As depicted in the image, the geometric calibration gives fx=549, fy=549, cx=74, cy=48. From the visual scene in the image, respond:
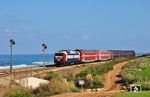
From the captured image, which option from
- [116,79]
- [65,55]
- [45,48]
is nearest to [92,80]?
[116,79]

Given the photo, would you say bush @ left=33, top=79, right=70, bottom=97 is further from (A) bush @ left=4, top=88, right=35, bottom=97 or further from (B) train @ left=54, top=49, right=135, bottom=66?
(B) train @ left=54, top=49, right=135, bottom=66

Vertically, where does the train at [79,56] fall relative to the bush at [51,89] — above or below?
above

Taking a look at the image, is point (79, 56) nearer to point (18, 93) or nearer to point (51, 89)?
point (51, 89)

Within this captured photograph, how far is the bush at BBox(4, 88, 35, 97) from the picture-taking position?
1724 inches

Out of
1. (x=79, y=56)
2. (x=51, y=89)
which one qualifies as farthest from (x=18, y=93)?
(x=79, y=56)

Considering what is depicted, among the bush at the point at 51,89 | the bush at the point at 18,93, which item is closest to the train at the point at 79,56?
the bush at the point at 51,89

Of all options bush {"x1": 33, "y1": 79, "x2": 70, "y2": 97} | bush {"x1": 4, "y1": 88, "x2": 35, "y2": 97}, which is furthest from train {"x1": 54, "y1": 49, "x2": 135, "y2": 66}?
bush {"x1": 4, "y1": 88, "x2": 35, "y2": 97}

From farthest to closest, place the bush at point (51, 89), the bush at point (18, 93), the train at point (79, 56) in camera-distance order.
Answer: the train at point (79, 56) → the bush at point (51, 89) → the bush at point (18, 93)

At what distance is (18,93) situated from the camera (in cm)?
4431

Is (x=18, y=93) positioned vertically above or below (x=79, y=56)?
below

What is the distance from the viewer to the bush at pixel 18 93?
144ft

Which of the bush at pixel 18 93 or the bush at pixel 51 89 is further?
the bush at pixel 51 89

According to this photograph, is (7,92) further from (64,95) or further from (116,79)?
(116,79)

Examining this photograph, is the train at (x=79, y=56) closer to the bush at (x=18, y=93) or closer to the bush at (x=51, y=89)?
the bush at (x=51, y=89)
